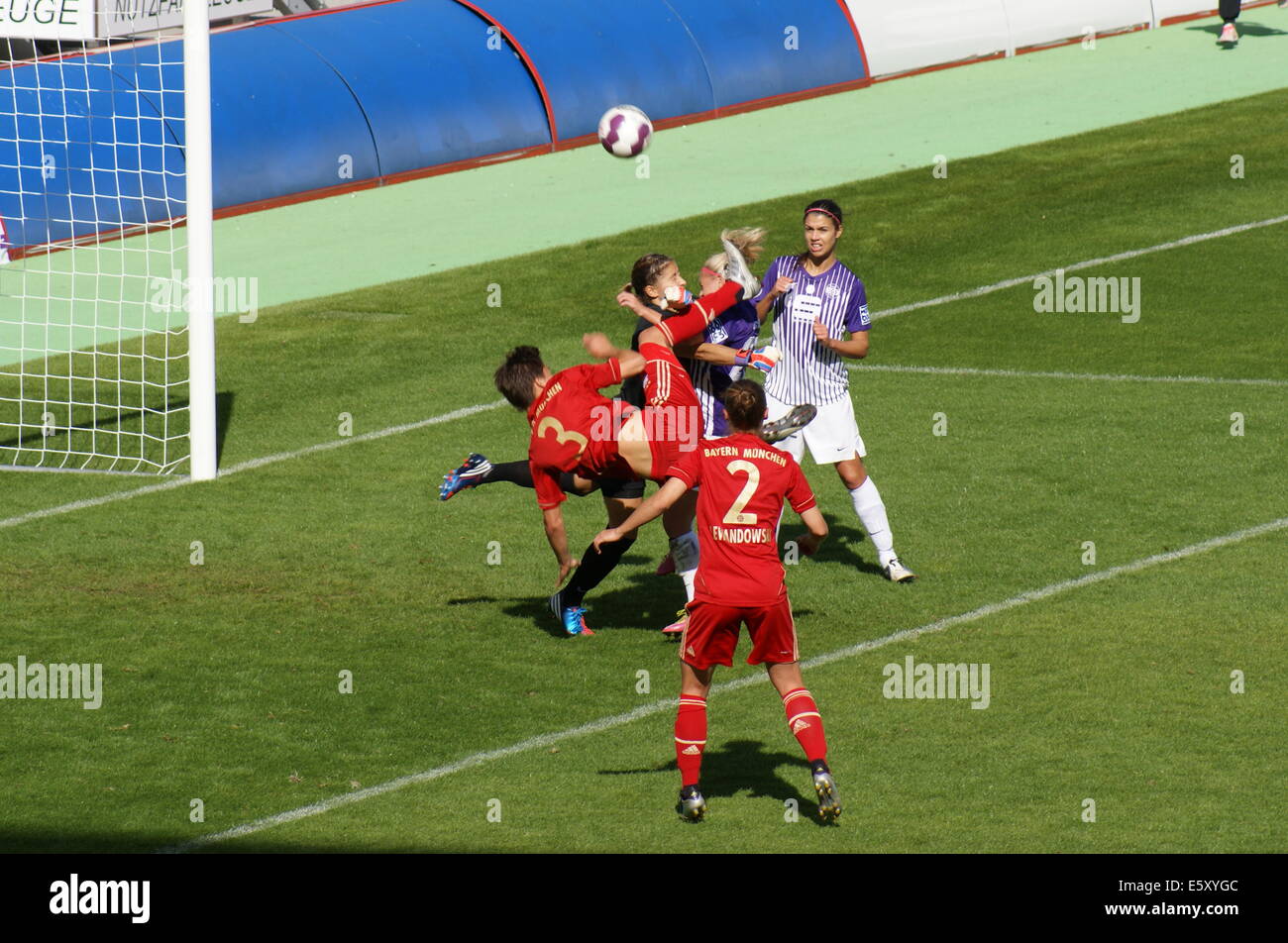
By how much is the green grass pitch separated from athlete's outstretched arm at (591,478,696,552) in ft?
3.46

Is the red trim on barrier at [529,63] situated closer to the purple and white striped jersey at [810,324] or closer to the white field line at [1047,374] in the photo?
the white field line at [1047,374]

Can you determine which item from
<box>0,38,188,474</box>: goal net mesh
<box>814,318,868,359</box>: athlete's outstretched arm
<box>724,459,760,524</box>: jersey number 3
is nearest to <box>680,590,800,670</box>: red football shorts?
<box>724,459,760,524</box>: jersey number 3

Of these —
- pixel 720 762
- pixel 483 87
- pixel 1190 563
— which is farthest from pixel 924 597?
pixel 483 87

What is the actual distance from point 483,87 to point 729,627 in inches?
687

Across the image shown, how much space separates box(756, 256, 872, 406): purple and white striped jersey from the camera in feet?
37.7

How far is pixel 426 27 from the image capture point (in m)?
24.6

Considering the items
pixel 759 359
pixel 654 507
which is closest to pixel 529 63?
pixel 759 359

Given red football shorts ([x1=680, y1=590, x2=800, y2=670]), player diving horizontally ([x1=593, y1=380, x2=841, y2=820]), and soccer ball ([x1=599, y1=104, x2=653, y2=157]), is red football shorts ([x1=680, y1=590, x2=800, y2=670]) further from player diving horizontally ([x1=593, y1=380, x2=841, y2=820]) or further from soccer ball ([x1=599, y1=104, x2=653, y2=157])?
soccer ball ([x1=599, y1=104, x2=653, y2=157])

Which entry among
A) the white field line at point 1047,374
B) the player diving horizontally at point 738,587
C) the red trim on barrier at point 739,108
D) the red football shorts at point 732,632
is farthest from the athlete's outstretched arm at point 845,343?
the red trim on barrier at point 739,108

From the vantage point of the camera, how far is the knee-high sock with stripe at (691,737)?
808cm

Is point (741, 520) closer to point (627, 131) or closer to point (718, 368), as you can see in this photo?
point (718, 368)

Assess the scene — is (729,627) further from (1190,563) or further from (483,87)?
(483,87)

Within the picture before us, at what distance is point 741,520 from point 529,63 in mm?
17684
